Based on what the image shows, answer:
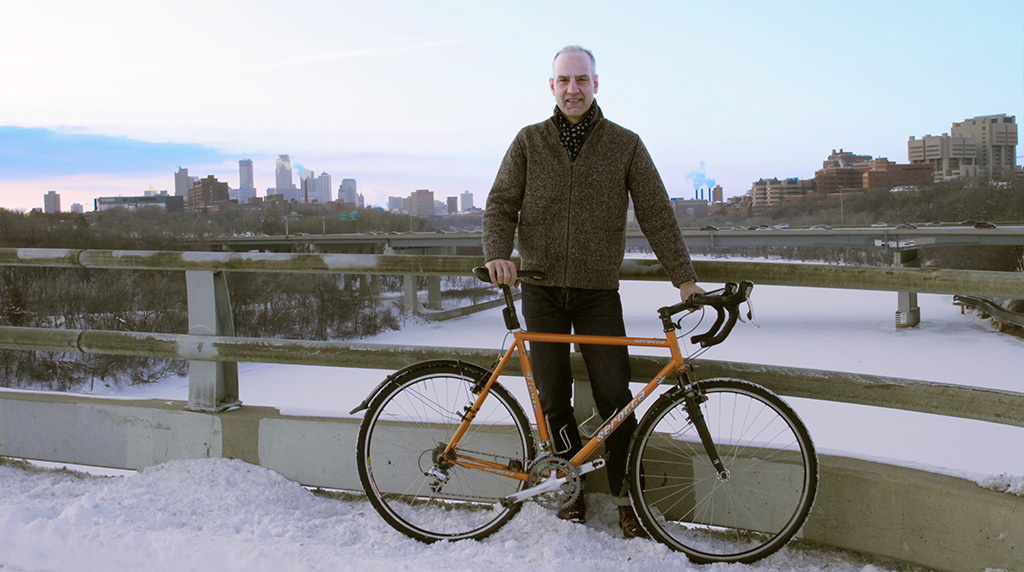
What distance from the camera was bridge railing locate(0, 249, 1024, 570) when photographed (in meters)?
Answer: 2.58

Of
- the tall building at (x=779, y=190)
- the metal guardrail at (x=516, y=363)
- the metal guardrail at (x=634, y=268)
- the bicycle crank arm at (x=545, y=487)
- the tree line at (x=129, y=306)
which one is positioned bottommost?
the tree line at (x=129, y=306)

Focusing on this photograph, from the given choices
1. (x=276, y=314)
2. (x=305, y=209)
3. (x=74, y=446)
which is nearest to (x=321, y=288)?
(x=276, y=314)

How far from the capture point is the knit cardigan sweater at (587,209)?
2.88 meters

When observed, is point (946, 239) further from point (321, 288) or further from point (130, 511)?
point (130, 511)

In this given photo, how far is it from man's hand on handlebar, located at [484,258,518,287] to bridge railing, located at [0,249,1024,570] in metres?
0.31

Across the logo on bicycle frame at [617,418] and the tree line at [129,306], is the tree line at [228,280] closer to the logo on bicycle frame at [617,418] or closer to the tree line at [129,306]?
the tree line at [129,306]

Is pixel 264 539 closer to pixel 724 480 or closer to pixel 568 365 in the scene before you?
pixel 568 365

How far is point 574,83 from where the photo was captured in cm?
285

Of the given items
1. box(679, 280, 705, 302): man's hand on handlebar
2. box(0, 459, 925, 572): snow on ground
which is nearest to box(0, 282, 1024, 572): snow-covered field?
box(0, 459, 925, 572): snow on ground

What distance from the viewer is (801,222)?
78688 mm

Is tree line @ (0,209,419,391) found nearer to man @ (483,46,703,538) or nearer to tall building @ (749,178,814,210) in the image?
man @ (483,46,703,538)

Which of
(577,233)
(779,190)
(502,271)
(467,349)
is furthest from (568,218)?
(779,190)

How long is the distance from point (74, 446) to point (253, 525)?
1476mm

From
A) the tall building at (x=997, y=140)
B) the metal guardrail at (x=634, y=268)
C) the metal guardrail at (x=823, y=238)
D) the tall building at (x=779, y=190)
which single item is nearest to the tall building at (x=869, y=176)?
the tall building at (x=779, y=190)
